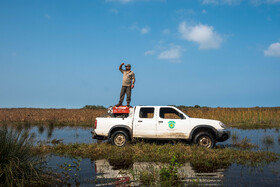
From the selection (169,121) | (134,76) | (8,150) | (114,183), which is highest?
(134,76)

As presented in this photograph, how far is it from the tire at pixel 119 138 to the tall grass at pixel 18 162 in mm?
5295

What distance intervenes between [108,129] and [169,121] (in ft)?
9.69

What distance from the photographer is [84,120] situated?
29422 mm

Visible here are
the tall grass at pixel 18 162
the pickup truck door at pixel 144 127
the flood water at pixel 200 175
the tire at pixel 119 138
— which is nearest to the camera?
the tall grass at pixel 18 162

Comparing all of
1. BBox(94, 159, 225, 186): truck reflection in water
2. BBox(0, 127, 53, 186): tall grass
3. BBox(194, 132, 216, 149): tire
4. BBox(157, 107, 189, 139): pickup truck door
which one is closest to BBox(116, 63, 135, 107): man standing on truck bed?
BBox(157, 107, 189, 139): pickup truck door

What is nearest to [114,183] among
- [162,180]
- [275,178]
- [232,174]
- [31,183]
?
[162,180]

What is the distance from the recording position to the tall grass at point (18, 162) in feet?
21.1

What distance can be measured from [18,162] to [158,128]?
270 inches

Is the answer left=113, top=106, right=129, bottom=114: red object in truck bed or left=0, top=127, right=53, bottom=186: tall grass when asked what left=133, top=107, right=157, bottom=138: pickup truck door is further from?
left=0, top=127, right=53, bottom=186: tall grass

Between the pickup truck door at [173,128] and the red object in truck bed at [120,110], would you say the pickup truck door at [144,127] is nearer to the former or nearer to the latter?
the pickup truck door at [173,128]

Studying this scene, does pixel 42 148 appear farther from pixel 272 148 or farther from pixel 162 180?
pixel 272 148

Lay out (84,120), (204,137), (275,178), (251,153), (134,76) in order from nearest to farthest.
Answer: (275,178), (251,153), (204,137), (134,76), (84,120)

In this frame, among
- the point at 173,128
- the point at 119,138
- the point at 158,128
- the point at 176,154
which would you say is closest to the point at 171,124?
the point at 173,128

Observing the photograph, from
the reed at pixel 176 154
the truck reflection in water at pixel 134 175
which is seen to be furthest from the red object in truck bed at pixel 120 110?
the truck reflection in water at pixel 134 175
